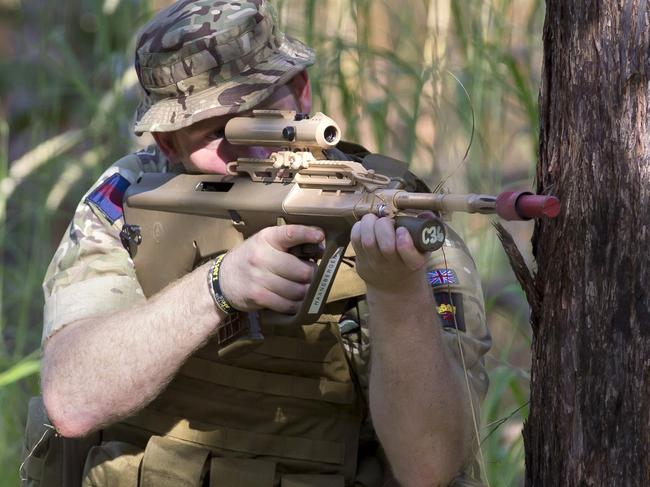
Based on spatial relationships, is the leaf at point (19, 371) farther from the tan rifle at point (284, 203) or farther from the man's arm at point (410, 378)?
the man's arm at point (410, 378)

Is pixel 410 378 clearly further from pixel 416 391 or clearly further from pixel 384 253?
pixel 384 253

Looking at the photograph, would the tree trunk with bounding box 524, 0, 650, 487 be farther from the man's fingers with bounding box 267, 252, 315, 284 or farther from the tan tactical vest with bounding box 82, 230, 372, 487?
the tan tactical vest with bounding box 82, 230, 372, 487

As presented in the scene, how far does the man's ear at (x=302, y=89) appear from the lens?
250 cm

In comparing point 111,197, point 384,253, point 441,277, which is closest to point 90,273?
point 111,197

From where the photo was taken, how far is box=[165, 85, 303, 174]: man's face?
245 centimetres

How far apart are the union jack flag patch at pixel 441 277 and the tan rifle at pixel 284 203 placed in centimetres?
25

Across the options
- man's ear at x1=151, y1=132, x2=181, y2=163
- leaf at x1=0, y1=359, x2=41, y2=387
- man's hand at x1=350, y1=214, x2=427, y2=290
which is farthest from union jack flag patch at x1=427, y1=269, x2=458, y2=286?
leaf at x1=0, y1=359, x2=41, y2=387

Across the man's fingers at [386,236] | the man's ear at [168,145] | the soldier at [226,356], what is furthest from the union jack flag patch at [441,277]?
the man's ear at [168,145]

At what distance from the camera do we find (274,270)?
83.2 inches

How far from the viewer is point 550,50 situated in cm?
188

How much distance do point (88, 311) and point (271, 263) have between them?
57 centimetres

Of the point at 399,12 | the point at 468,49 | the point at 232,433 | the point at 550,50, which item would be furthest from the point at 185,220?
the point at 399,12

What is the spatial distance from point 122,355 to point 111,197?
0.50 m

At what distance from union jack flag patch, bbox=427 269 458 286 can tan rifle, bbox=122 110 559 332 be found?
0.82ft
